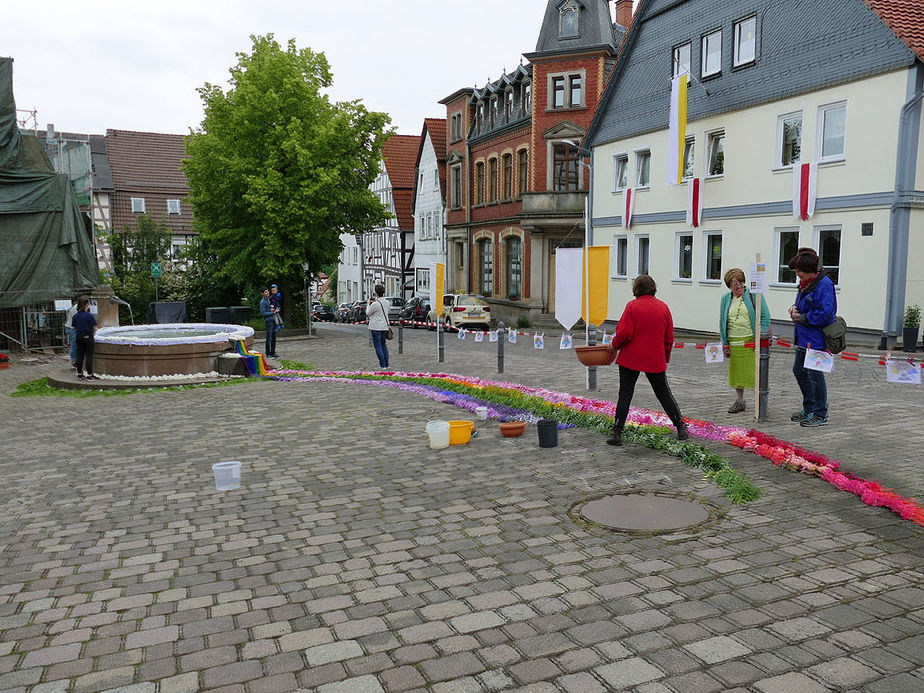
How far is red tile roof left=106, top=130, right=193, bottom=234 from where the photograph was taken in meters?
55.0

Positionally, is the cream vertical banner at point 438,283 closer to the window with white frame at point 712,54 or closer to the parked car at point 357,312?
the window with white frame at point 712,54

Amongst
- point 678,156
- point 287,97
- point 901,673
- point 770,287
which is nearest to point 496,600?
point 901,673

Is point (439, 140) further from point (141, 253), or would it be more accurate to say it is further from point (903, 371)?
point (903, 371)

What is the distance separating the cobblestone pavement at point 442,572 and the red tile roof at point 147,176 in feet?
164

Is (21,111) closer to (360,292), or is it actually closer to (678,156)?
(678,156)

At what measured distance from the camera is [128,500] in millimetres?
6961

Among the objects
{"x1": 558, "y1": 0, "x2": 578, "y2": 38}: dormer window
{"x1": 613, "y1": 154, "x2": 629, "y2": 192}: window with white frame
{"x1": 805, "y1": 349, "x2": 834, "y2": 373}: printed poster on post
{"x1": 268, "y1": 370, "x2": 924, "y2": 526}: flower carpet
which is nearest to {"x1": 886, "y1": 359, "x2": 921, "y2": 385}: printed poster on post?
{"x1": 805, "y1": 349, "x2": 834, "y2": 373}: printed poster on post

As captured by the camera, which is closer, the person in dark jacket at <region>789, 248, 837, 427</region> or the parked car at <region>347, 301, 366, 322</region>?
the person in dark jacket at <region>789, 248, 837, 427</region>

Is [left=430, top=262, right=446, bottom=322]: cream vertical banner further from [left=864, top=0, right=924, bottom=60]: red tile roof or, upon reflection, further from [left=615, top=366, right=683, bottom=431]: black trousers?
[left=864, top=0, right=924, bottom=60]: red tile roof

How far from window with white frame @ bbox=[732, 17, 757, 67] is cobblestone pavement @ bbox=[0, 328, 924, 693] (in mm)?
17555

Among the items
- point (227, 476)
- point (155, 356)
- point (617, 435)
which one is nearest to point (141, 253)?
point (155, 356)

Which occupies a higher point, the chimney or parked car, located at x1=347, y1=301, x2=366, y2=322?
the chimney

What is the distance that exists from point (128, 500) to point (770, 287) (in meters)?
19.7

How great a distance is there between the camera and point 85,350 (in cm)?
1557
